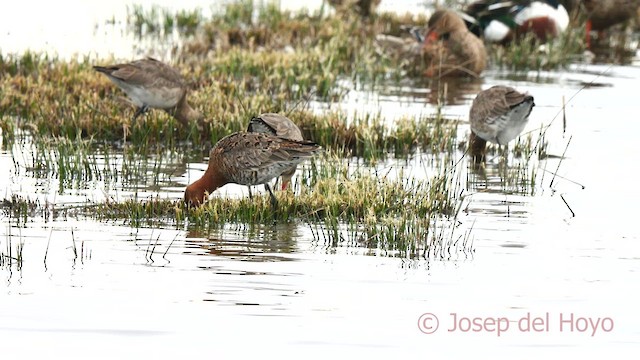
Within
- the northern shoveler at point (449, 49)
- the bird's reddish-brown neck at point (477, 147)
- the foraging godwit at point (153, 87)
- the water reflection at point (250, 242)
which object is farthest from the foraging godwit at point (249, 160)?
the northern shoveler at point (449, 49)

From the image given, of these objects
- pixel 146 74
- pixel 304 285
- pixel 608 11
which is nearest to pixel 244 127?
pixel 146 74

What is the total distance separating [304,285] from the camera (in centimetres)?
773

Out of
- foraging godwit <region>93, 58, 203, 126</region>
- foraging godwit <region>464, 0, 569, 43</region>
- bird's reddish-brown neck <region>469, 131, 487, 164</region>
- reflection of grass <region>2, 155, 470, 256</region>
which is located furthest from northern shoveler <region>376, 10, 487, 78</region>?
reflection of grass <region>2, 155, 470, 256</region>

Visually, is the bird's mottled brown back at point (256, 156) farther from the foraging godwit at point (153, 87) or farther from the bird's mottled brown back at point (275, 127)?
the foraging godwit at point (153, 87)

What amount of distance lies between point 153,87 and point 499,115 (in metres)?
3.33

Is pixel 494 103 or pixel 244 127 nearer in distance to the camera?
pixel 494 103

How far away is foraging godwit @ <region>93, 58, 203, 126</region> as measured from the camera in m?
12.8

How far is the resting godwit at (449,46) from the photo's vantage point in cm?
1752

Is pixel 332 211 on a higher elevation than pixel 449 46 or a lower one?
lower

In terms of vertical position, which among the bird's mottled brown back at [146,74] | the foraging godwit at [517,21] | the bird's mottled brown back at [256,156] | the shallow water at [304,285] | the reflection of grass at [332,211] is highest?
the foraging godwit at [517,21]

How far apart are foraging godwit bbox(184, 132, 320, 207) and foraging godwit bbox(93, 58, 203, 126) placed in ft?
8.86

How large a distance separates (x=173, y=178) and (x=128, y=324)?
4.42 m

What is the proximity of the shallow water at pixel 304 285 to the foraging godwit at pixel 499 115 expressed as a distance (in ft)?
3.39

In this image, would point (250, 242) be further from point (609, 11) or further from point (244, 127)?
point (609, 11)
